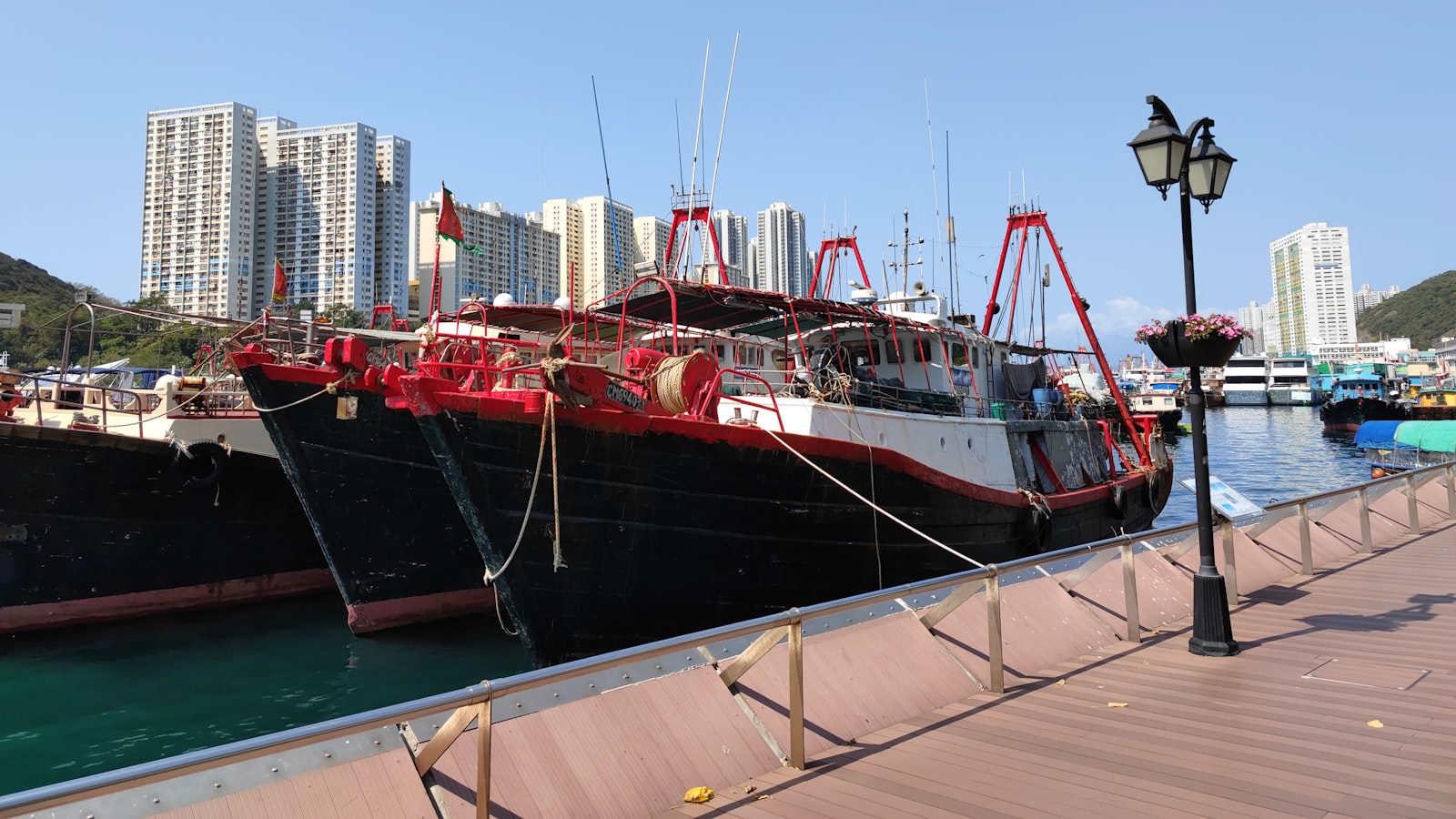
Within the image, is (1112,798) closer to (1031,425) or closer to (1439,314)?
(1031,425)

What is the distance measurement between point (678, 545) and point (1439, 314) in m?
216

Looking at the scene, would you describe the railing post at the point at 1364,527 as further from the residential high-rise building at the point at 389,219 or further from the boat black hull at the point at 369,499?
the residential high-rise building at the point at 389,219

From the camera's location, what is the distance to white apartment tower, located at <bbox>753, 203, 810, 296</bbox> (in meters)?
65.9

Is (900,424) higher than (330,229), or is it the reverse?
(330,229)

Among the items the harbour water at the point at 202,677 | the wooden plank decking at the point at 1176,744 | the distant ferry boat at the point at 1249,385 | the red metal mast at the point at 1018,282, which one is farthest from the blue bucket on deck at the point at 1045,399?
the distant ferry boat at the point at 1249,385

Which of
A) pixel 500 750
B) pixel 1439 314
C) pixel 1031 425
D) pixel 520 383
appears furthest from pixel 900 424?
pixel 1439 314

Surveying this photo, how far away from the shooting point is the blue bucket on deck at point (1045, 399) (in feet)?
56.9

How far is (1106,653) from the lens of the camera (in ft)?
22.4

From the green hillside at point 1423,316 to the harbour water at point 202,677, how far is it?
670 feet

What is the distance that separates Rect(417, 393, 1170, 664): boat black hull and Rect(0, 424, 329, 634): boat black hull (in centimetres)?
841

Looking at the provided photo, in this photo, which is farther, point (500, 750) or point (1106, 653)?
point (1106, 653)

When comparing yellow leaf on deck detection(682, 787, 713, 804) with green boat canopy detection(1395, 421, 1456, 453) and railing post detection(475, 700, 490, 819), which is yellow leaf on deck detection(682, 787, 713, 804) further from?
green boat canopy detection(1395, 421, 1456, 453)

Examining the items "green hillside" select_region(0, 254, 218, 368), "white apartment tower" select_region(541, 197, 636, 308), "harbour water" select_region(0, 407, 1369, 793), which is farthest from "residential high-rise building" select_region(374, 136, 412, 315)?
"harbour water" select_region(0, 407, 1369, 793)

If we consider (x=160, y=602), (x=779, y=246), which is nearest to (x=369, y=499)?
(x=160, y=602)
